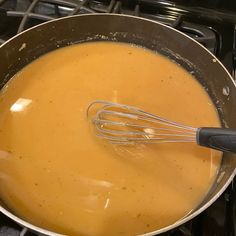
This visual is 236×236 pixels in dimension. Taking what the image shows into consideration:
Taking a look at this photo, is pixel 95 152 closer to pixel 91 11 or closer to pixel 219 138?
pixel 219 138

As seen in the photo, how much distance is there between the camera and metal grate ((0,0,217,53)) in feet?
3.46

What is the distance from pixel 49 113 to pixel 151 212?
1.23ft

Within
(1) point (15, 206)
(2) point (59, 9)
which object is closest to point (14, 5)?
(2) point (59, 9)

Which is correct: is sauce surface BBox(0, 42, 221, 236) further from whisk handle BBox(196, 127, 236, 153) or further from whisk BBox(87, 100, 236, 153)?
whisk handle BBox(196, 127, 236, 153)

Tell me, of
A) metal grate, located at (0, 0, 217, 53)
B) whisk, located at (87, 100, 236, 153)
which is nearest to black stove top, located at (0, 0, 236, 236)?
metal grate, located at (0, 0, 217, 53)

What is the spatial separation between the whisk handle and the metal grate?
1.28 feet

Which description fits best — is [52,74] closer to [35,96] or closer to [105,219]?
[35,96]

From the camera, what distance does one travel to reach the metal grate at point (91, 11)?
1.05 m

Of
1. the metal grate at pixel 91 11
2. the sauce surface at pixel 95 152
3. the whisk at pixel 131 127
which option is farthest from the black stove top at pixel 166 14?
the whisk at pixel 131 127

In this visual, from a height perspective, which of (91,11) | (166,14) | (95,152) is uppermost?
(166,14)

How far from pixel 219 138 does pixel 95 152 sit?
322 mm

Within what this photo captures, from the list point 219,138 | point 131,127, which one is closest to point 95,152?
point 131,127

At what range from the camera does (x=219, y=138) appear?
2.29 ft

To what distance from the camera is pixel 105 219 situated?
0.80m
